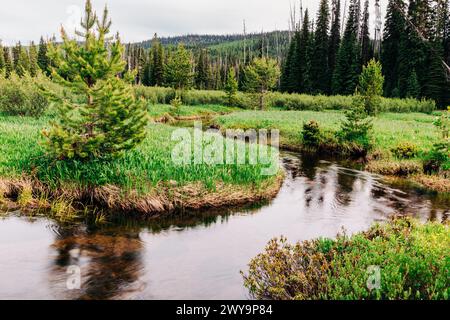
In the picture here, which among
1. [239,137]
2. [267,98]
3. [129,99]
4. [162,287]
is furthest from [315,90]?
[162,287]

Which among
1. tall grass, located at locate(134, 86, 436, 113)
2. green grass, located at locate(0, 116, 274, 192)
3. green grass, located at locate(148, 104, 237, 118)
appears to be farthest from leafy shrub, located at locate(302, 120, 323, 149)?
tall grass, located at locate(134, 86, 436, 113)

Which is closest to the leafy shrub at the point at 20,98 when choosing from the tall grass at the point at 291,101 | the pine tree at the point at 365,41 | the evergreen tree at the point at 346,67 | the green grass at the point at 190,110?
the green grass at the point at 190,110

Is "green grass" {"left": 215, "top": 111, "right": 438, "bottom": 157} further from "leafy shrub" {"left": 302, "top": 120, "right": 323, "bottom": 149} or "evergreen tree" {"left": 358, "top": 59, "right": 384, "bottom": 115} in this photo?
"evergreen tree" {"left": 358, "top": 59, "right": 384, "bottom": 115}

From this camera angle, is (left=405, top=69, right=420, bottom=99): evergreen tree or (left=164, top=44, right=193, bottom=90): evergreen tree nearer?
(left=405, top=69, right=420, bottom=99): evergreen tree

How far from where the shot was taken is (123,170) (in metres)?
13.0

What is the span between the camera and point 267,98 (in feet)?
172

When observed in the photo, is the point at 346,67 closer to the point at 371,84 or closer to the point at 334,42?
the point at 334,42

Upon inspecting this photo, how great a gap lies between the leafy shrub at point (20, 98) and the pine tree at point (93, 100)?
1260 cm

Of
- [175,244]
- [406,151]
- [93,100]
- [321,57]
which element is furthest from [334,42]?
[175,244]

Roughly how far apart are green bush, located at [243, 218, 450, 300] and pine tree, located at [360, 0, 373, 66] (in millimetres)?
64216

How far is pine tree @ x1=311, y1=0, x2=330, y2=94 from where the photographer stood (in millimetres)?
65938

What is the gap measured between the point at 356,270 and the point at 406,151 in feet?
51.4
